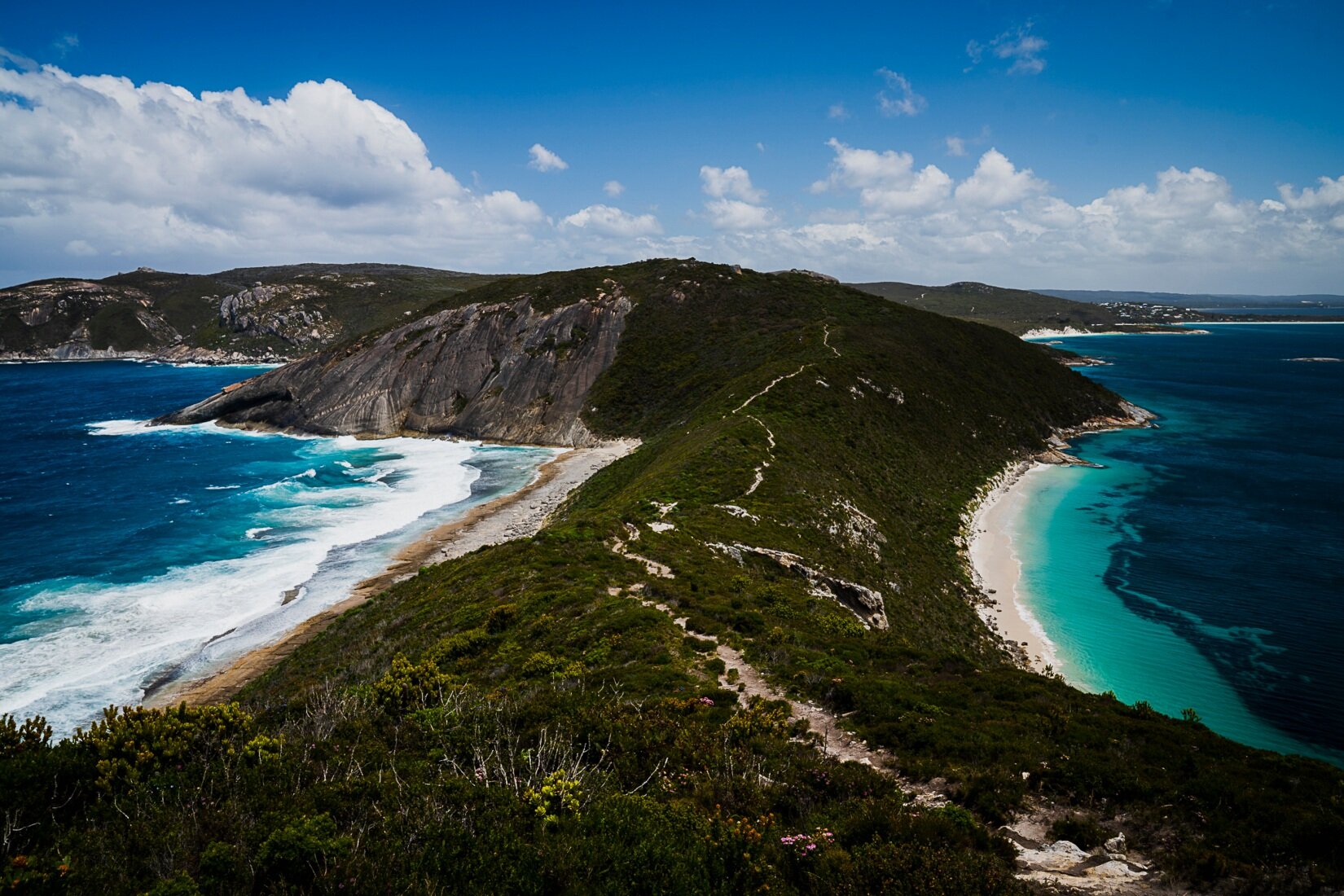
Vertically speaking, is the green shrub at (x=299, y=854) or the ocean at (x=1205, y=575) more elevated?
the green shrub at (x=299, y=854)

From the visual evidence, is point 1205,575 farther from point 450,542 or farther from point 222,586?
point 222,586

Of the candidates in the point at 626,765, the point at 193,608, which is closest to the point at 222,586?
the point at 193,608

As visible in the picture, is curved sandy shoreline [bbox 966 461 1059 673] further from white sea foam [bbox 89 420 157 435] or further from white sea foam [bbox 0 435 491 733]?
white sea foam [bbox 89 420 157 435]

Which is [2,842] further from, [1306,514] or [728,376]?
[1306,514]

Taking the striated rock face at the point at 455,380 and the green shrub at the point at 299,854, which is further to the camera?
the striated rock face at the point at 455,380

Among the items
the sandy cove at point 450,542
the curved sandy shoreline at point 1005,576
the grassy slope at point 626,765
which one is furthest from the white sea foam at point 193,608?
the curved sandy shoreline at point 1005,576

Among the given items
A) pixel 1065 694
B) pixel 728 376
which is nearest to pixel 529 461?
pixel 728 376

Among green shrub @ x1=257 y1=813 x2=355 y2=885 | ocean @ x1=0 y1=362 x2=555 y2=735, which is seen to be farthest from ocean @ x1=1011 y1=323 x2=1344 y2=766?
ocean @ x1=0 y1=362 x2=555 y2=735

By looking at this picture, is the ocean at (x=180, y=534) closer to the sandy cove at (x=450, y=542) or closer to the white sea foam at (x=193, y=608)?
the white sea foam at (x=193, y=608)
